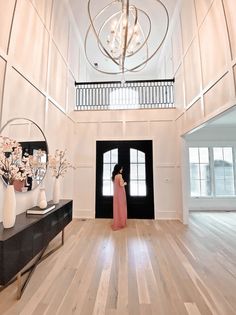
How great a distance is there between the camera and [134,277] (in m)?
2.51

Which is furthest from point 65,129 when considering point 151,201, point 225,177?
point 225,177

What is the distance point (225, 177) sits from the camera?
23.7ft

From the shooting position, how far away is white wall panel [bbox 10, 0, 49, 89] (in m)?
2.88

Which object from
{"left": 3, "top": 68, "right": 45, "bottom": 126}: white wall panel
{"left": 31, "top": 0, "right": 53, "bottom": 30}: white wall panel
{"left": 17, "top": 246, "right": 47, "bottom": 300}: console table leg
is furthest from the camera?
{"left": 31, "top": 0, "right": 53, "bottom": 30}: white wall panel

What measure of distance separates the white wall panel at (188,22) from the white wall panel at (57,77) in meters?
3.25

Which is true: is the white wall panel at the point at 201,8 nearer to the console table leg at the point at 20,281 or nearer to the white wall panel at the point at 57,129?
the white wall panel at the point at 57,129

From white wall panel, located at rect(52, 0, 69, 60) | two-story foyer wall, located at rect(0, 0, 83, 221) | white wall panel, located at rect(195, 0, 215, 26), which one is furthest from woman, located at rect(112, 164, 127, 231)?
white wall panel, located at rect(195, 0, 215, 26)

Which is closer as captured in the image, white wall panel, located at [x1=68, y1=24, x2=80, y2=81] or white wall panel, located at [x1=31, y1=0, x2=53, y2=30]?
white wall panel, located at [x1=31, y1=0, x2=53, y2=30]

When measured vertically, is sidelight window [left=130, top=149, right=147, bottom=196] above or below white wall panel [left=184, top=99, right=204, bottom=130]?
below

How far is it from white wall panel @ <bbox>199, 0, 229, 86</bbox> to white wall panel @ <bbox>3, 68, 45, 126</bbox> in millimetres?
3304

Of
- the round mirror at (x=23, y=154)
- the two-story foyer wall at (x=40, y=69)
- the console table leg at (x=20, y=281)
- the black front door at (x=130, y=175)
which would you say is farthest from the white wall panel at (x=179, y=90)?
the console table leg at (x=20, y=281)

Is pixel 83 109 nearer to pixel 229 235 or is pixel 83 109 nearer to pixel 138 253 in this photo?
pixel 138 253

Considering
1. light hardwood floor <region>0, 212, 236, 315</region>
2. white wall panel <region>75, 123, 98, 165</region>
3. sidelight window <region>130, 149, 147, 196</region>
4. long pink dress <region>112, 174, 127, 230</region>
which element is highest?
white wall panel <region>75, 123, 98, 165</region>

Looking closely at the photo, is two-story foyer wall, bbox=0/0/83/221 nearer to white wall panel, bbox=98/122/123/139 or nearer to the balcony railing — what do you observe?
the balcony railing
